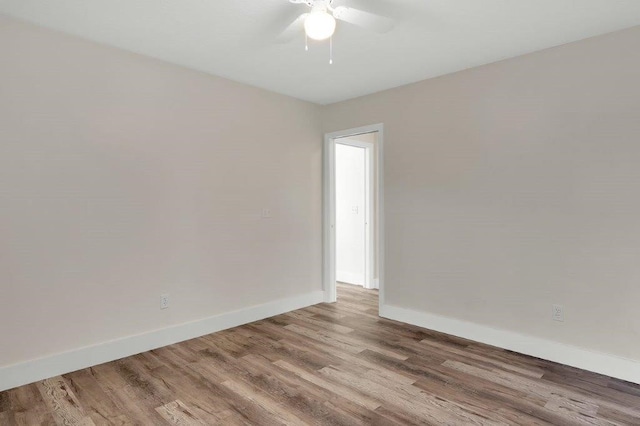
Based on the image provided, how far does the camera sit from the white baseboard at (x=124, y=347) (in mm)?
2465

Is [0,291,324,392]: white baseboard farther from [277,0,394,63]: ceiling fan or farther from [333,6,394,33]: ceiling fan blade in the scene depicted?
[333,6,394,33]: ceiling fan blade

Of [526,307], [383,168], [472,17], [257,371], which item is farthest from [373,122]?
[257,371]

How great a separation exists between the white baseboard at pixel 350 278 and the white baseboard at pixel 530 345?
157 cm

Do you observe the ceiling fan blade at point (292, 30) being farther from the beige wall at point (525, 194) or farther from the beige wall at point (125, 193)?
the beige wall at point (525, 194)

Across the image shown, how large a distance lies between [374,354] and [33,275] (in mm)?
2587

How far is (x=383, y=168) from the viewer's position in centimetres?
398

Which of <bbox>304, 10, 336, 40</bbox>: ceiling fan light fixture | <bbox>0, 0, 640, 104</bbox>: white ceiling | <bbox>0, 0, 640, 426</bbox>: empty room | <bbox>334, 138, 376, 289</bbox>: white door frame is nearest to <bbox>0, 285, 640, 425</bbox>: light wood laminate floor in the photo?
<bbox>0, 0, 640, 426</bbox>: empty room

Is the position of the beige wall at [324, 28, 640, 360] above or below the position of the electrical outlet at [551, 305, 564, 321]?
above

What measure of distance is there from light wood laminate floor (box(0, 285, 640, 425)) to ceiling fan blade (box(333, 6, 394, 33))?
2.30 metres

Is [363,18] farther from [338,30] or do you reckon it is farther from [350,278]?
[350,278]

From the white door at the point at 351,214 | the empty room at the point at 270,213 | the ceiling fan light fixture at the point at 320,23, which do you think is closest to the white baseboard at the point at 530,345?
the empty room at the point at 270,213

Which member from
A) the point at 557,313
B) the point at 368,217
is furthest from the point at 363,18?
the point at 368,217

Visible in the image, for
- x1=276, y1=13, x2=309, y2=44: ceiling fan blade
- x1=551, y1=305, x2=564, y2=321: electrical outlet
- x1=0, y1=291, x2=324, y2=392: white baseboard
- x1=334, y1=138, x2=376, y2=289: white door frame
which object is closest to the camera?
x1=276, y1=13, x2=309, y2=44: ceiling fan blade

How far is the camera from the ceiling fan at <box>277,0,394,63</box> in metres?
1.91
